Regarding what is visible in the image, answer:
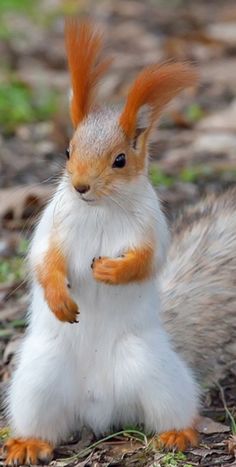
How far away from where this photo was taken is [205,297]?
13.2 ft

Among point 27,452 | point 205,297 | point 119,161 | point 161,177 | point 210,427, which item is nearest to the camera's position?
point 119,161

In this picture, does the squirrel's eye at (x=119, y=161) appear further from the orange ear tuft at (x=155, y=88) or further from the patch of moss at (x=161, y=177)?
the patch of moss at (x=161, y=177)

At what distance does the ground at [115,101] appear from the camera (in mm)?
3822

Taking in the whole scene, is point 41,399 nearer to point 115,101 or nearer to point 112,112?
point 112,112

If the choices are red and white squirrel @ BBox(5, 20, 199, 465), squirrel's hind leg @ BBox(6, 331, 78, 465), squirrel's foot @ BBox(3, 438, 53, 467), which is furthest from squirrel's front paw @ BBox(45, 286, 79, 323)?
squirrel's foot @ BBox(3, 438, 53, 467)

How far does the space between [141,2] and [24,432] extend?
7.59 meters

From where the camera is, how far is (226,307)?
401 cm

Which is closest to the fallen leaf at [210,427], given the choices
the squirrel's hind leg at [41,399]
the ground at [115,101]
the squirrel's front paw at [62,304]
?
the ground at [115,101]

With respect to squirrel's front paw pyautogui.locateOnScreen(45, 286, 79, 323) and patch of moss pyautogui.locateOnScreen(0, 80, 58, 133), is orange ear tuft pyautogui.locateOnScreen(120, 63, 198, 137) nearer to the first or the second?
squirrel's front paw pyautogui.locateOnScreen(45, 286, 79, 323)

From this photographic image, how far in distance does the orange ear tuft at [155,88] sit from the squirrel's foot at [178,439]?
0.90 m

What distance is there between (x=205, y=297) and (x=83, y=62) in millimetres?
987

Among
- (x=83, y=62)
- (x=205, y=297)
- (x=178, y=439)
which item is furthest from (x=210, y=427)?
(x=83, y=62)

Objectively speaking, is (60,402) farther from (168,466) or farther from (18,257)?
(18,257)

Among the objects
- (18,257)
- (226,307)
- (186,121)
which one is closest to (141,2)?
(186,121)
